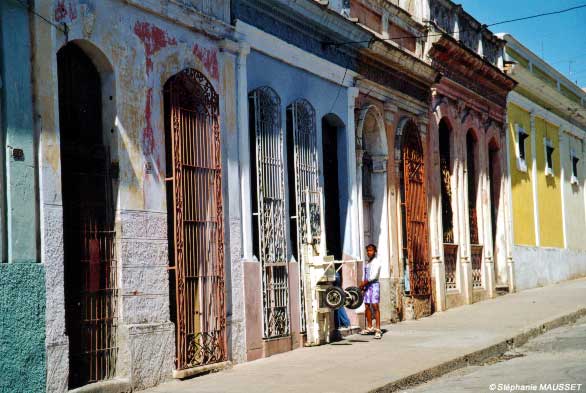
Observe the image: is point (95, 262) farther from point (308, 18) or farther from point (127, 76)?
point (308, 18)

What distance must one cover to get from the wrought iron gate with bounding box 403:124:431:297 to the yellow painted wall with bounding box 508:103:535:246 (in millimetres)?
6368

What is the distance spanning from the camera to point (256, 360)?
12578 millimetres

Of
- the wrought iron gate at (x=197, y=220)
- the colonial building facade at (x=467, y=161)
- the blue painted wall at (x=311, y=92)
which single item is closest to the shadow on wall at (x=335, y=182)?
the blue painted wall at (x=311, y=92)

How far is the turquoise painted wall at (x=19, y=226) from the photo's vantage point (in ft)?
28.9

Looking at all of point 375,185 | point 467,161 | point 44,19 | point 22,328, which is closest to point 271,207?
point 375,185

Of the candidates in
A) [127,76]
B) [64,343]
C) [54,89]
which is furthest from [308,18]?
[64,343]

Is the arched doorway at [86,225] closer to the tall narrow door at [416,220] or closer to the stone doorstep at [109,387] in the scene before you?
the stone doorstep at [109,387]

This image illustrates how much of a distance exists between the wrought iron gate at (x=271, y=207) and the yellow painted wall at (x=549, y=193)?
15.0m

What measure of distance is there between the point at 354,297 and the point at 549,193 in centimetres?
1543

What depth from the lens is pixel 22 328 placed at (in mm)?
8914

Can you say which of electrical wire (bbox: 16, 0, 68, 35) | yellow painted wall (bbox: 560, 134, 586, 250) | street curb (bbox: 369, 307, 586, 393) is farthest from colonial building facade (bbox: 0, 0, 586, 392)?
yellow painted wall (bbox: 560, 134, 586, 250)

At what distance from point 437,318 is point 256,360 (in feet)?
21.2

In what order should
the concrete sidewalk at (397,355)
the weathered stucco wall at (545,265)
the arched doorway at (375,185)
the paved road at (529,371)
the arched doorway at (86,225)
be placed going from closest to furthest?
the paved road at (529,371) → the arched doorway at (86,225) → the concrete sidewalk at (397,355) → the arched doorway at (375,185) → the weathered stucco wall at (545,265)

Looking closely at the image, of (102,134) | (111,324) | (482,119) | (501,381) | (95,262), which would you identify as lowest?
(501,381)
